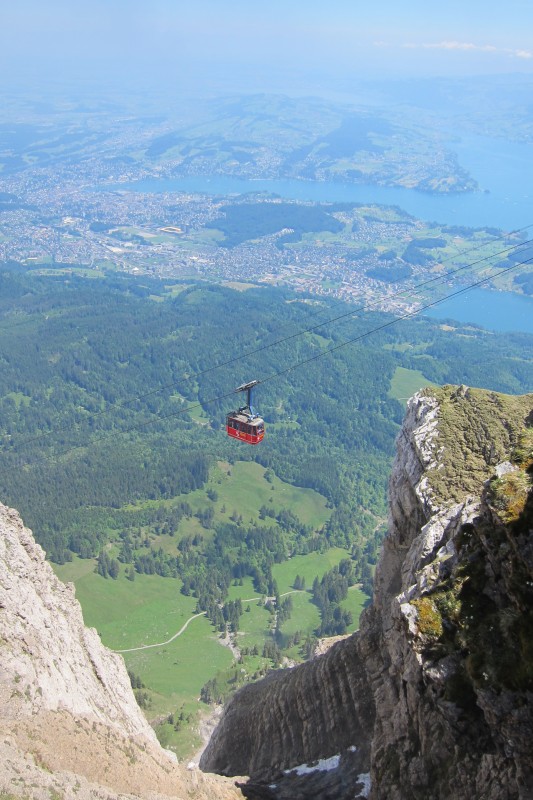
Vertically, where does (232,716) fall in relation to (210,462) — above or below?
above

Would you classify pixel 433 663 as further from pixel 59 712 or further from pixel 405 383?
pixel 405 383

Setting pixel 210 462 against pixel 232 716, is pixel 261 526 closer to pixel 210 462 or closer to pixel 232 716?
pixel 210 462

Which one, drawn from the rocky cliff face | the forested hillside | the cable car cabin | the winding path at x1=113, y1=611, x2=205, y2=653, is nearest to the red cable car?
the cable car cabin

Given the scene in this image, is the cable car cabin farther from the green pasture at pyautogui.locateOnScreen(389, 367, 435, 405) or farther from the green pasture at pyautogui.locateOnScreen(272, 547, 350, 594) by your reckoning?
the green pasture at pyautogui.locateOnScreen(389, 367, 435, 405)

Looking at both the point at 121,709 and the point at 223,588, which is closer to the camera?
the point at 121,709

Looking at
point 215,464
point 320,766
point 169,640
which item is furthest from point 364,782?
point 215,464

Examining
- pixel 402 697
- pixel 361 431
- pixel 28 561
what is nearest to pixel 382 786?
A: pixel 402 697

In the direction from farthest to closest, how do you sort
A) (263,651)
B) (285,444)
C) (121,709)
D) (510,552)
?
(285,444)
(263,651)
(121,709)
(510,552)

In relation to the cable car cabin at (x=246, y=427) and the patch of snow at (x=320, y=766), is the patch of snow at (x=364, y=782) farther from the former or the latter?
the cable car cabin at (x=246, y=427)
